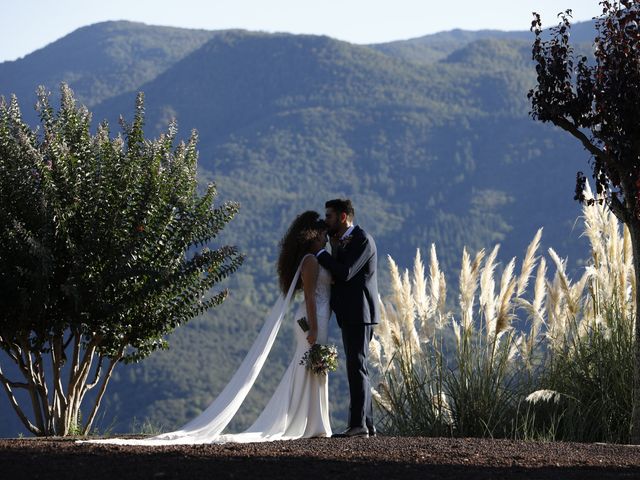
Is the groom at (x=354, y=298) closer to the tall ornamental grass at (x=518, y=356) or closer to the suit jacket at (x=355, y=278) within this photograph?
the suit jacket at (x=355, y=278)

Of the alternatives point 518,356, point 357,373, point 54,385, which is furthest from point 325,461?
point 518,356

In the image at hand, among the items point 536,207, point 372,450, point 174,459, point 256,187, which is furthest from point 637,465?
point 256,187

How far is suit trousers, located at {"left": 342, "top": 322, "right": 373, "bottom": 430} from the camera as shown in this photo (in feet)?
25.6

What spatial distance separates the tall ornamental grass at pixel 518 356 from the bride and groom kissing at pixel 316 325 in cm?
115

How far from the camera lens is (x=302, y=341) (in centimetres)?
809

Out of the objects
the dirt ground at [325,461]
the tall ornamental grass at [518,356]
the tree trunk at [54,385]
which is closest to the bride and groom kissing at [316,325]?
the dirt ground at [325,461]

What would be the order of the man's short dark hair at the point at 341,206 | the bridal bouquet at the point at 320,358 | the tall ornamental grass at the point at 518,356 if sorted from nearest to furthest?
1. the bridal bouquet at the point at 320,358
2. the man's short dark hair at the point at 341,206
3. the tall ornamental grass at the point at 518,356

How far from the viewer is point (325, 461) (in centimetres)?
577

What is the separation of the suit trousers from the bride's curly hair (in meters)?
0.59

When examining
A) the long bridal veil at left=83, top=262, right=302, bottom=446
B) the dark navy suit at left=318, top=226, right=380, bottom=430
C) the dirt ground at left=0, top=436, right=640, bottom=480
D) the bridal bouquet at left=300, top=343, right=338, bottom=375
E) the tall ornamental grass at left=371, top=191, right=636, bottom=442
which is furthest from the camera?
the tall ornamental grass at left=371, top=191, right=636, bottom=442

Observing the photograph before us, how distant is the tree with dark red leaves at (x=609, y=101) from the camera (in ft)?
25.8

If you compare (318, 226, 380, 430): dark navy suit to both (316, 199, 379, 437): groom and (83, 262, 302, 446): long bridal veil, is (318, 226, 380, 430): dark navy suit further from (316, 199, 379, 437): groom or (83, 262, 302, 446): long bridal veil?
(83, 262, 302, 446): long bridal veil

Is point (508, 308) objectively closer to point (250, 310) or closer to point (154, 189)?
point (154, 189)

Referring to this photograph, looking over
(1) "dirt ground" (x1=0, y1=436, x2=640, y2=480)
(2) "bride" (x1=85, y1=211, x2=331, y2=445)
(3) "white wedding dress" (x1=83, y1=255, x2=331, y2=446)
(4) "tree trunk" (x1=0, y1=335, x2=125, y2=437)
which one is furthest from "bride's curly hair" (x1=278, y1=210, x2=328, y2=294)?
(4) "tree trunk" (x1=0, y1=335, x2=125, y2=437)
